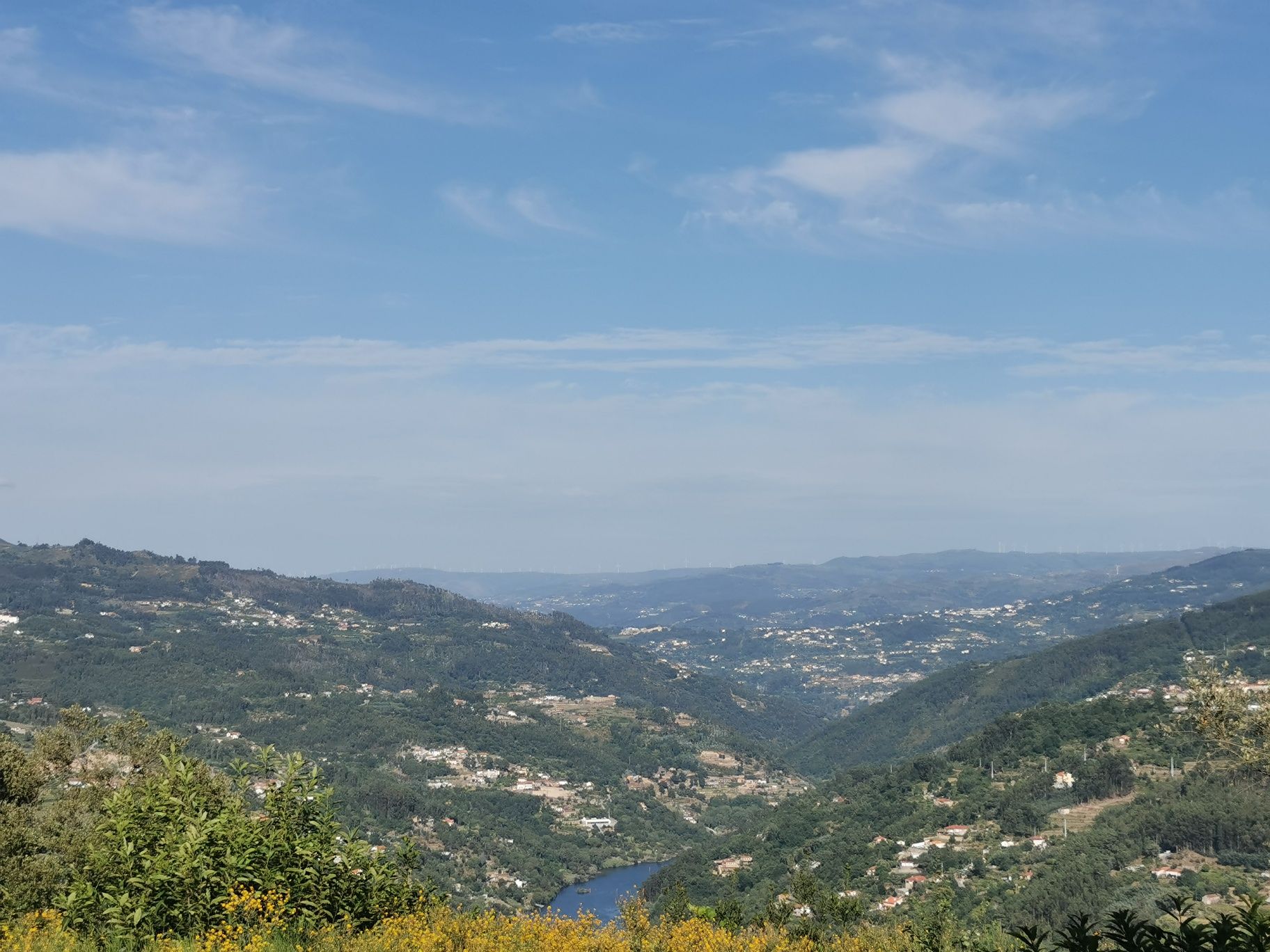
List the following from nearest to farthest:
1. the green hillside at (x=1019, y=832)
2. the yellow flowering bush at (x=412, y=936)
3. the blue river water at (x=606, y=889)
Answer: the yellow flowering bush at (x=412, y=936) < the green hillside at (x=1019, y=832) < the blue river water at (x=606, y=889)

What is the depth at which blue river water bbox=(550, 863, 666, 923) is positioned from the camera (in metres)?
146

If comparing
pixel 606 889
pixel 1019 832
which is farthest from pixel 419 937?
pixel 606 889

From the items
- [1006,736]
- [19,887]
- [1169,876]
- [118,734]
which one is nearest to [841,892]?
[1169,876]

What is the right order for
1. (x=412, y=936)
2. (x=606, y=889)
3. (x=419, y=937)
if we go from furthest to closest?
(x=606, y=889)
(x=412, y=936)
(x=419, y=937)

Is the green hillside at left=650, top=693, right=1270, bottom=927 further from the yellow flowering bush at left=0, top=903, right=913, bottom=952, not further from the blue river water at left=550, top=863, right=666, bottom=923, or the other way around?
the yellow flowering bush at left=0, top=903, right=913, bottom=952

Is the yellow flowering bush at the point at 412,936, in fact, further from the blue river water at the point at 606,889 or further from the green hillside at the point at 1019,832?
the blue river water at the point at 606,889

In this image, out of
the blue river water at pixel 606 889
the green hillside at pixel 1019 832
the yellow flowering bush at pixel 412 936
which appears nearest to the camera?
the yellow flowering bush at pixel 412 936

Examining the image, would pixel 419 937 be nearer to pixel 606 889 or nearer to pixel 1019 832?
pixel 1019 832

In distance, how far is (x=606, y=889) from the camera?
163 metres

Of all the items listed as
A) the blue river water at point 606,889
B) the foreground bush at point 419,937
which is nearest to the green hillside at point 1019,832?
the blue river water at point 606,889

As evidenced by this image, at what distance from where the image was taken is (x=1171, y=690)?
186125 millimetres

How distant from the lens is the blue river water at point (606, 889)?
145500mm

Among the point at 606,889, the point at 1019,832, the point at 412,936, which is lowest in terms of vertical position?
the point at 606,889

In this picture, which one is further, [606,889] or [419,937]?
[606,889]
